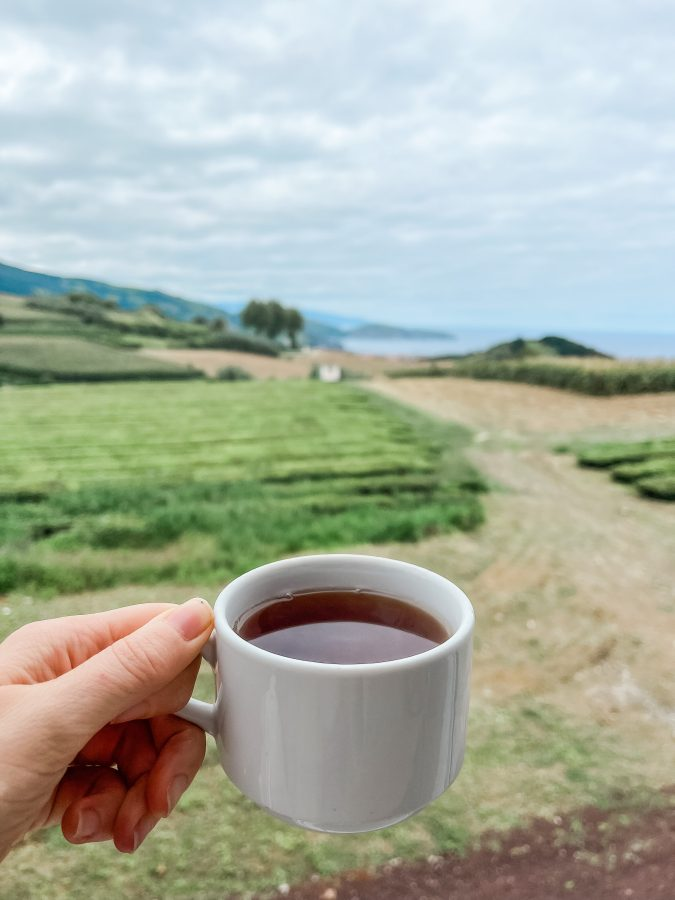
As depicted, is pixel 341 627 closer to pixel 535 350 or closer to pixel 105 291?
pixel 105 291

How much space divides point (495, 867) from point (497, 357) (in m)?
1.21

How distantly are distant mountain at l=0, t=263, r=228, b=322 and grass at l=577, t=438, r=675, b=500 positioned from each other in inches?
33.9

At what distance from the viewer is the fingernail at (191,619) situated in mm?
355

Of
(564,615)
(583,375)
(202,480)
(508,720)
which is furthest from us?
(583,375)

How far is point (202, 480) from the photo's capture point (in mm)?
1180

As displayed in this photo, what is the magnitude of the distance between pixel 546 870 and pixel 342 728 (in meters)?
0.43

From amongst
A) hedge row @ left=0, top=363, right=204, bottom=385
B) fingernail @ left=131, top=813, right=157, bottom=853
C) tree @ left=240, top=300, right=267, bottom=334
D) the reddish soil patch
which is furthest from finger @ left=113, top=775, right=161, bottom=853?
tree @ left=240, top=300, right=267, bottom=334

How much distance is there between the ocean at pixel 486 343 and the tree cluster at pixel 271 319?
0.50ft

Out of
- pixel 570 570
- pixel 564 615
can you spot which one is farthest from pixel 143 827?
pixel 570 570

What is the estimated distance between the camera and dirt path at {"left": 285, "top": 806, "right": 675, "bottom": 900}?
0.59m

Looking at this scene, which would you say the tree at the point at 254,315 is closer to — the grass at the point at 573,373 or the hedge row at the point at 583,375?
the grass at the point at 573,373

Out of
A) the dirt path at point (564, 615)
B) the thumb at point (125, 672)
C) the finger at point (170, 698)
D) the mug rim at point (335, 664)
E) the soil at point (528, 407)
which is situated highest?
the soil at point (528, 407)

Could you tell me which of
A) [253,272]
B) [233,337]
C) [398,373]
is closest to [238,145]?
[253,272]

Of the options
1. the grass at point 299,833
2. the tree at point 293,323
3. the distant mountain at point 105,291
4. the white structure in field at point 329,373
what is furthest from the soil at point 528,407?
the grass at point 299,833
